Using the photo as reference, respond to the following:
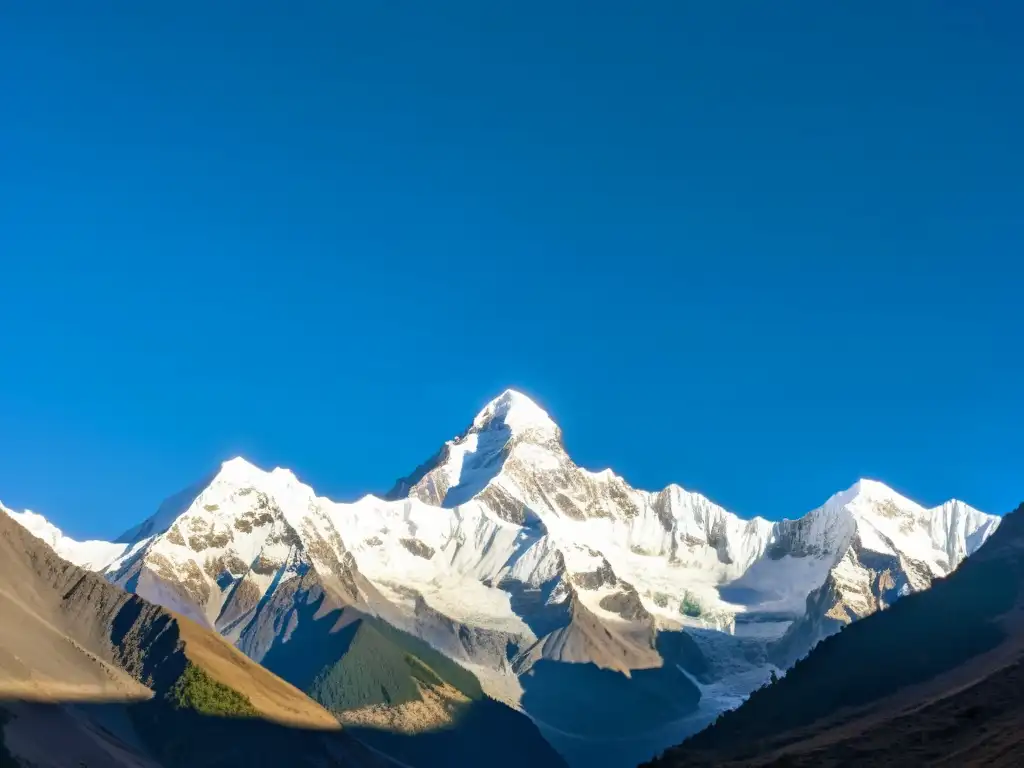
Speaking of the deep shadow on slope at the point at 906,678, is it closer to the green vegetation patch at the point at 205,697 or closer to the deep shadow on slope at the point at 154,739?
the deep shadow on slope at the point at 154,739

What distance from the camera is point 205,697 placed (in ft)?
499

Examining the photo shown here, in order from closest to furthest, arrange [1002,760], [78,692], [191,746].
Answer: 1. [1002,760]
2. [78,692]
3. [191,746]

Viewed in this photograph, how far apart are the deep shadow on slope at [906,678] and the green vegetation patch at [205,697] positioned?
196ft

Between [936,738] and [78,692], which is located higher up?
[936,738]

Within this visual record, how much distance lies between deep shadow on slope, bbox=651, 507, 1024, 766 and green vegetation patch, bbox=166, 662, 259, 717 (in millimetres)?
59820

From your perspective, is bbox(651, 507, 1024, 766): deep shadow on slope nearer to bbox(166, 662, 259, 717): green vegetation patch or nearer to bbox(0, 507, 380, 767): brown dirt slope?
bbox(0, 507, 380, 767): brown dirt slope

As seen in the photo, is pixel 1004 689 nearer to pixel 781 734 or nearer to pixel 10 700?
pixel 781 734

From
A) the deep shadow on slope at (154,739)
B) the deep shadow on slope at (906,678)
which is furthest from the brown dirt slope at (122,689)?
the deep shadow on slope at (906,678)

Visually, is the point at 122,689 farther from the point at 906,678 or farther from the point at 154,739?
the point at 906,678

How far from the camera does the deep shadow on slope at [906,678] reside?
101375 mm

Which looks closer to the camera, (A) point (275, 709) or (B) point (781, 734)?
(B) point (781, 734)

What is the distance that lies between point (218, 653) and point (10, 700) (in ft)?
189

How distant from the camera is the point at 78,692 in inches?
5271

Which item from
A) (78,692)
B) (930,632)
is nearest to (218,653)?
(78,692)
